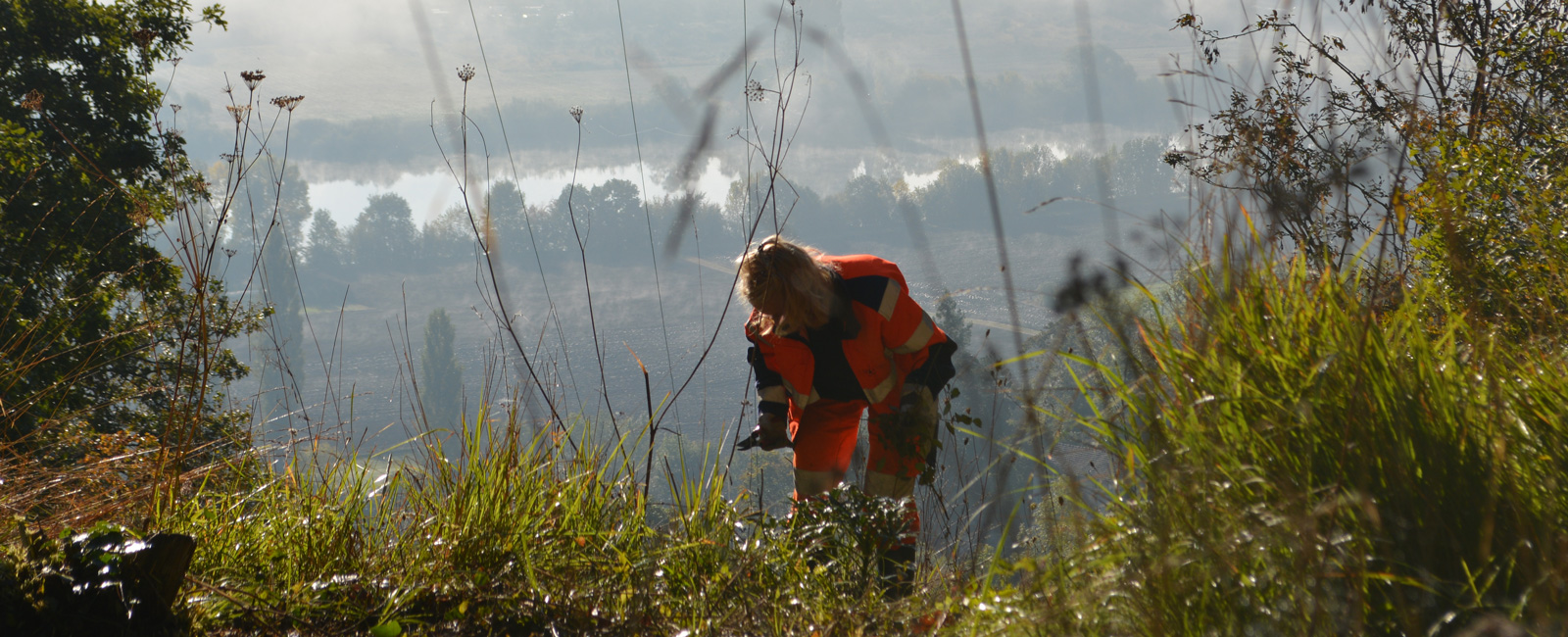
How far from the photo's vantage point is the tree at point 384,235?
15738cm

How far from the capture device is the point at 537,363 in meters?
3.92

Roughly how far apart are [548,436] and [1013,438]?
1.64 meters

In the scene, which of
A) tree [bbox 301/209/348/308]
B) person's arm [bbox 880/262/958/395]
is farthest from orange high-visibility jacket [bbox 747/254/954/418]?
tree [bbox 301/209/348/308]

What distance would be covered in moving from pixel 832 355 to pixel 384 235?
172 m

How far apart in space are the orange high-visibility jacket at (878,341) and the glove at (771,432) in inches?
5.4

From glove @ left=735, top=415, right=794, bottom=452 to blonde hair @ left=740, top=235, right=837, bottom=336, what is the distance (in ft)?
1.26

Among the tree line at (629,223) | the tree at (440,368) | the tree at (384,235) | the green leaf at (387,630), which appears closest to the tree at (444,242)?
the tree line at (629,223)

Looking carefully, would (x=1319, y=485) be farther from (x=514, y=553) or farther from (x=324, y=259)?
(x=324, y=259)

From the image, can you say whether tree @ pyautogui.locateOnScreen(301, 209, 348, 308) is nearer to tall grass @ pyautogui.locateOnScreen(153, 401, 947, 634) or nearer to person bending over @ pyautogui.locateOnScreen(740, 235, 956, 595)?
person bending over @ pyautogui.locateOnScreen(740, 235, 956, 595)

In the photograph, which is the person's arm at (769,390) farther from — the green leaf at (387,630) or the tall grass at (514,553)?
the green leaf at (387,630)

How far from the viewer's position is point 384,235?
159875 mm

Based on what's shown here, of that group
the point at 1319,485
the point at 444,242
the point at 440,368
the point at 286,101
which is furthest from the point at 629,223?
the point at 1319,485

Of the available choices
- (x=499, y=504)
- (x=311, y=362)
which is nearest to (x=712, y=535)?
(x=499, y=504)

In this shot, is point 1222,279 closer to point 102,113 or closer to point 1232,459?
point 1232,459
